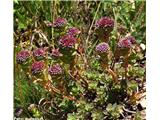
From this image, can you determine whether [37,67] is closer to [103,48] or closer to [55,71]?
[55,71]

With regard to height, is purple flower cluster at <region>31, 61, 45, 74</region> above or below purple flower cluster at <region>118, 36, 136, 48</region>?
below

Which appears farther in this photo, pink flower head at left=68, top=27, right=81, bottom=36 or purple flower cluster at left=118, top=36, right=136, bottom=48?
pink flower head at left=68, top=27, right=81, bottom=36

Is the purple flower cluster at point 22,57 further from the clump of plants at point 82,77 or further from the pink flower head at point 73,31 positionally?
the pink flower head at point 73,31

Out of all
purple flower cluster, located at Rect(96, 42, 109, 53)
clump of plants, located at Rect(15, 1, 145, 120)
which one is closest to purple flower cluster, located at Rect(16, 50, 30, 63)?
clump of plants, located at Rect(15, 1, 145, 120)

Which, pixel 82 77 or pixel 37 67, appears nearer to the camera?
pixel 37 67

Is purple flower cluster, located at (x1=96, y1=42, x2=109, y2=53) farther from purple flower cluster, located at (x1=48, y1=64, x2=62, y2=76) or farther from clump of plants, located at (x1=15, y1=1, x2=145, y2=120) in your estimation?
purple flower cluster, located at (x1=48, y1=64, x2=62, y2=76)

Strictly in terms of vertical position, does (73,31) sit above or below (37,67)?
above

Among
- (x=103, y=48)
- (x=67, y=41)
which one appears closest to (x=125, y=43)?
(x=103, y=48)

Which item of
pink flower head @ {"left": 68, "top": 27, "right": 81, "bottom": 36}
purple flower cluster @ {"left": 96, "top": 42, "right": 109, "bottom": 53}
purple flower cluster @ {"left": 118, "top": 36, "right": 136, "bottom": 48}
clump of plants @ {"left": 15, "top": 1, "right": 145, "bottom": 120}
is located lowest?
clump of plants @ {"left": 15, "top": 1, "right": 145, "bottom": 120}

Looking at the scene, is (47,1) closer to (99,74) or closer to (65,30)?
(65,30)
